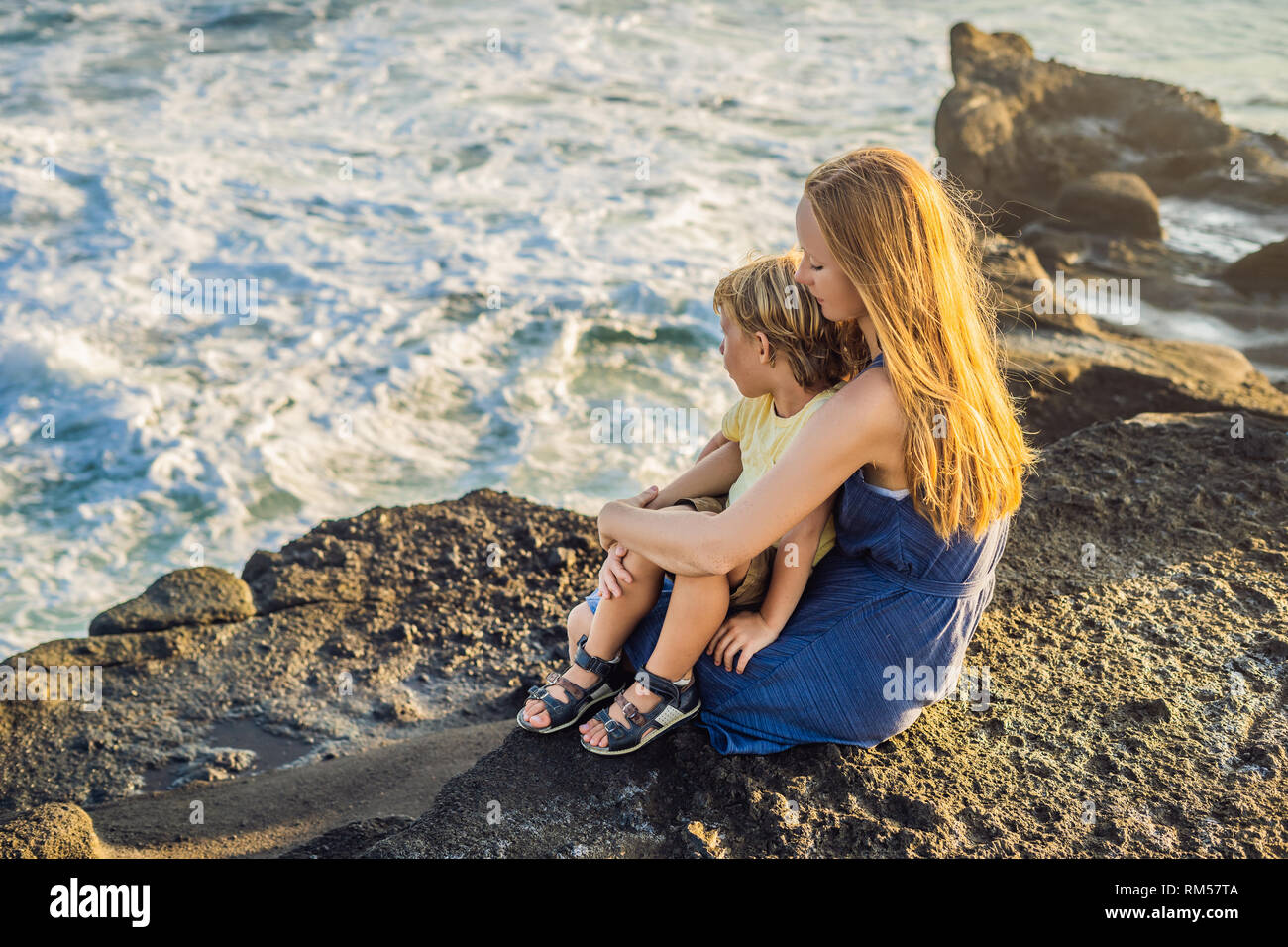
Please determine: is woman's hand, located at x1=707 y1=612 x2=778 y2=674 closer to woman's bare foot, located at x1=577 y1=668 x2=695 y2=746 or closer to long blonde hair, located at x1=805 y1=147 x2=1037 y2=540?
woman's bare foot, located at x1=577 y1=668 x2=695 y2=746

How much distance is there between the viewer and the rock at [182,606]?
402 cm

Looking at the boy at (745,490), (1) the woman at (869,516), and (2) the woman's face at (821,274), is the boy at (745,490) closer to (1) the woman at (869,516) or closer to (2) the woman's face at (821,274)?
(1) the woman at (869,516)

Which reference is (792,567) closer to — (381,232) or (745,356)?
(745,356)

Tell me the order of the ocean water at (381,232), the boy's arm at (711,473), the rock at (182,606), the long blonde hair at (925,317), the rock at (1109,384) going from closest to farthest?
the long blonde hair at (925,317) < the boy's arm at (711,473) < the rock at (182,606) < the rock at (1109,384) < the ocean water at (381,232)

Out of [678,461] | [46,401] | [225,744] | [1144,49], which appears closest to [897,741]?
[225,744]

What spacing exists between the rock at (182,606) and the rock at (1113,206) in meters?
8.32

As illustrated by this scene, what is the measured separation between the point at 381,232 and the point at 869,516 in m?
9.20

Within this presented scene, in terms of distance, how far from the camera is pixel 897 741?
2611mm

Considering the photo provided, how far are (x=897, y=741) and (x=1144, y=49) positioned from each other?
18884 mm

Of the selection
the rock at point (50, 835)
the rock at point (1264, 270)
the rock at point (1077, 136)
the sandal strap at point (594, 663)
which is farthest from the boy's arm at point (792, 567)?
the rock at point (1077, 136)

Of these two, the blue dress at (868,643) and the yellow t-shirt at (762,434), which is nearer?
the blue dress at (868,643)

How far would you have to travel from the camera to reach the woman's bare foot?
257 cm

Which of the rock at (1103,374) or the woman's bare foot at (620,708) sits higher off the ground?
the woman's bare foot at (620,708)
